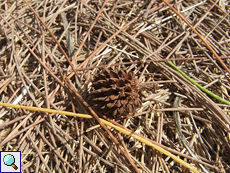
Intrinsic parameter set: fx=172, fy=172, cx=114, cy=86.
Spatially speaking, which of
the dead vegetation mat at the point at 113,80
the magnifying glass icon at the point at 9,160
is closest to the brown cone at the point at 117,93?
the dead vegetation mat at the point at 113,80

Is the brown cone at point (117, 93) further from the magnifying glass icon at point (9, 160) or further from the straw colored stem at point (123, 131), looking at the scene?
the magnifying glass icon at point (9, 160)

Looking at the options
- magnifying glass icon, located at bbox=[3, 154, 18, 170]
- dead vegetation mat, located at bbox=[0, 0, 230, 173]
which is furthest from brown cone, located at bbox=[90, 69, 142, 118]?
magnifying glass icon, located at bbox=[3, 154, 18, 170]

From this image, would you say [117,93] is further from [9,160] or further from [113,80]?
[9,160]

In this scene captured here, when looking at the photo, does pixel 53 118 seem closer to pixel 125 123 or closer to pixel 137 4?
pixel 125 123

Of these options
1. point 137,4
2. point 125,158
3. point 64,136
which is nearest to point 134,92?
point 125,158

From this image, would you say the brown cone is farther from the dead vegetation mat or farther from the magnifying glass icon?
the magnifying glass icon

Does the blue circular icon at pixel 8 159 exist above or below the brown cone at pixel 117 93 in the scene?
below

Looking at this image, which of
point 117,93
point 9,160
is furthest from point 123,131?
point 9,160

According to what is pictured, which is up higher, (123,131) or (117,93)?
(117,93)
